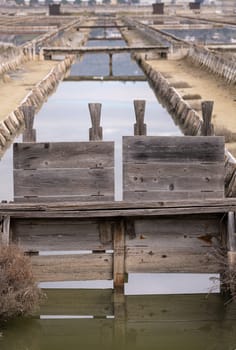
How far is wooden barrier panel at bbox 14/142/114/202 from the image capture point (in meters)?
9.54

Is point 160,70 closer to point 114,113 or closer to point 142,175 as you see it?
point 114,113

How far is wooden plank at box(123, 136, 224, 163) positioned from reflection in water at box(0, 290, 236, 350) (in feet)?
5.12

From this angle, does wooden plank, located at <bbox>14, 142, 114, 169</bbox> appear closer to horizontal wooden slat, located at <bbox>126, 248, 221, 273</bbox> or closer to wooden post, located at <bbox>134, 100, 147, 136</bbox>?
wooden post, located at <bbox>134, 100, 147, 136</bbox>

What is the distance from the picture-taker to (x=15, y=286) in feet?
27.7

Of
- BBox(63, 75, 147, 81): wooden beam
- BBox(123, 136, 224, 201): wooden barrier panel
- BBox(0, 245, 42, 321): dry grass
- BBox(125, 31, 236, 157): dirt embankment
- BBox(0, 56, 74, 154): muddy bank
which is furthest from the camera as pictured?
BBox(63, 75, 147, 81): wooden beam

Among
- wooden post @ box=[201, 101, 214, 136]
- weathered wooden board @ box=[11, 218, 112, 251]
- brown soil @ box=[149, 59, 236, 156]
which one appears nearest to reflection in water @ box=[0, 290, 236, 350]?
weathered wooden board @ box=[11, 218, 112, 251]

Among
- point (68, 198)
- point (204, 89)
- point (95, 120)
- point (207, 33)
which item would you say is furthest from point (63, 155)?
point (207, 33)

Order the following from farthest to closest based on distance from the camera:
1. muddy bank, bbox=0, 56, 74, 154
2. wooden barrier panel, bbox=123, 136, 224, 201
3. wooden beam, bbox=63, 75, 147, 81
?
wooden beam, bbox=63, 75, 147, 81
muddy bank, bbox=0, 56, 74, 154
wooden barrier panel, bbox=123, 136, 224, 201

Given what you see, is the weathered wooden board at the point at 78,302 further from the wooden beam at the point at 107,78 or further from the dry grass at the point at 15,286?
the wooden beam at the point at 107,78

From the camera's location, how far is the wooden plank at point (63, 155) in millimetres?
9516

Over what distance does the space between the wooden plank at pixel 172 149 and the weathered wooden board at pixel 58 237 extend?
2.91 ft

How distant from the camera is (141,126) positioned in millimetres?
10031

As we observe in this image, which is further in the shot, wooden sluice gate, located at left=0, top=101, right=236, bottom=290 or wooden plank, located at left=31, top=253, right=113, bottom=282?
wooden plank, located at left=31, top=253, right=113, bottom=282

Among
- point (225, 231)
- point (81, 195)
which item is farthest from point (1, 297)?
point (225, 231)
